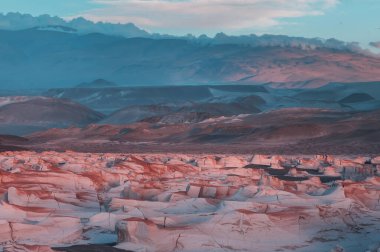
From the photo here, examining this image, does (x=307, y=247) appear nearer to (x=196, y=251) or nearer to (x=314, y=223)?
Result: (x=314, y=223)

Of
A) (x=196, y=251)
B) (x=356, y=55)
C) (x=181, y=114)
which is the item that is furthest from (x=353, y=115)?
(x=356, y=55)

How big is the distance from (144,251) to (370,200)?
5466 millimetres

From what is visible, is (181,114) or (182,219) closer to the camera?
(182,219)

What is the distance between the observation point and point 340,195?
12.9 metres

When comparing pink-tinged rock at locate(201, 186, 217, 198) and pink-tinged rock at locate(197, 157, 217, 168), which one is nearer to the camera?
pink-tinged rock at locate(201, 186, 217, 198)

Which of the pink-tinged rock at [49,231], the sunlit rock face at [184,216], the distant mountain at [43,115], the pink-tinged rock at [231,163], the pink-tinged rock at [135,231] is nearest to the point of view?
the pink-tinged rock at [135,231]

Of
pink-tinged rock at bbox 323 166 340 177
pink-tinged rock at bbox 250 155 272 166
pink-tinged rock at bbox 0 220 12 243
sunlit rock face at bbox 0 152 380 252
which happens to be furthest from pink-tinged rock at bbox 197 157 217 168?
pink-tinged rock at bbox 0 220 12 243

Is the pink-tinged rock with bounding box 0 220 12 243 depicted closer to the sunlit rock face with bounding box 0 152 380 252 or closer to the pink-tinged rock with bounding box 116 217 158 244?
the sunlit rock face with bounding box 0 152 380 252

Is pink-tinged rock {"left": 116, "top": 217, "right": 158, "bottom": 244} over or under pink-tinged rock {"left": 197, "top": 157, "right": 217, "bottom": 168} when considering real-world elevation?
over

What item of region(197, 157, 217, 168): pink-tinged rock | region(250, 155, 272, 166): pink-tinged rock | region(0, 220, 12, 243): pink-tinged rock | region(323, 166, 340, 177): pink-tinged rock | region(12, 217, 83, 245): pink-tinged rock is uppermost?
region(0, 220, 12, 243): pink-tinged rock

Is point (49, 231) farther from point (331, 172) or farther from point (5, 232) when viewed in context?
point (331, 172)

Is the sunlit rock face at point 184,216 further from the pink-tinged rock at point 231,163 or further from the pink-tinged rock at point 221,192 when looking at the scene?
the pink-tinged rock at point 231,163

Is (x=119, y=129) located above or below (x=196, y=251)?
below

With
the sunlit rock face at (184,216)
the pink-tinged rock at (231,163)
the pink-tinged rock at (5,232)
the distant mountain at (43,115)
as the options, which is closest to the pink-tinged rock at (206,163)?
the pink-tinged rock at (231,163)
